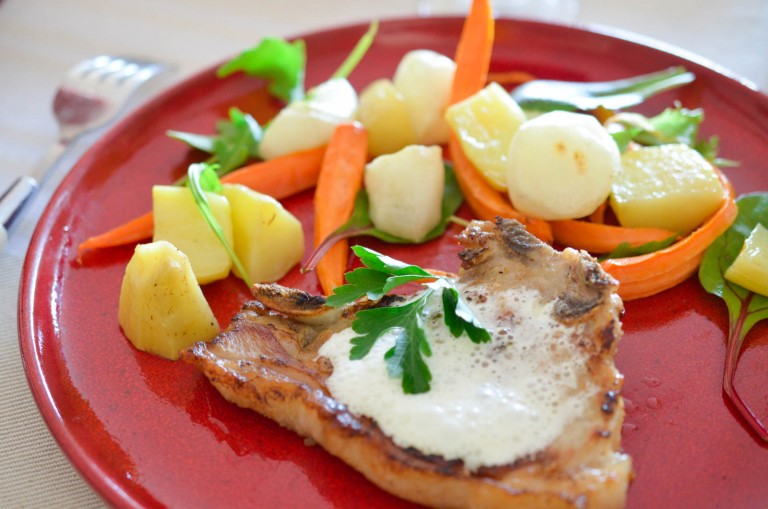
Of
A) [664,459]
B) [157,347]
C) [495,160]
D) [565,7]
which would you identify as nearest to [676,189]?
[495,160]

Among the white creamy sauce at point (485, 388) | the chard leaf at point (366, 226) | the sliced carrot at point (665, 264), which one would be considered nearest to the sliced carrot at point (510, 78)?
the chard leaf at point (366, 226)

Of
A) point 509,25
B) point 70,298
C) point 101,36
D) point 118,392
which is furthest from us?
point 101,36

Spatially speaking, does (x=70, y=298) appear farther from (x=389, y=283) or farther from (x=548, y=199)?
(x=548, y=199)

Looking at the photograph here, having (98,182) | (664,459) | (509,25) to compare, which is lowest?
(664,459)

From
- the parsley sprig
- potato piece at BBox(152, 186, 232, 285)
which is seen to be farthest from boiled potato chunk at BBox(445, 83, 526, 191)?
potato piece at BBox(152, 186, 232, 285)

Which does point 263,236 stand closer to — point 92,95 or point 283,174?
point 283,174

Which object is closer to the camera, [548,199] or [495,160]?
[548,199]

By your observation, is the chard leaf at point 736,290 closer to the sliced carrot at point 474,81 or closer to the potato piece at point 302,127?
the sliced carrot at point 474,81
